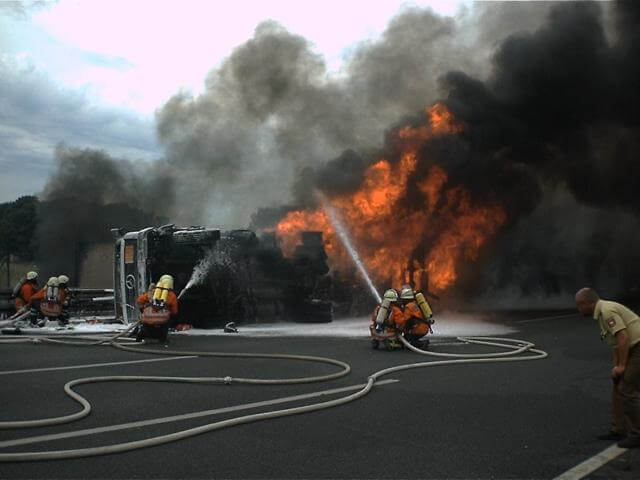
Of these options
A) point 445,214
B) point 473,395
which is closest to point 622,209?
point 445,214

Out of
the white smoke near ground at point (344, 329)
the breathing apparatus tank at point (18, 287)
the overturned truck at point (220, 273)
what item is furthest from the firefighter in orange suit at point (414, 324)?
the breathing apparatus tank at point (18, 287)

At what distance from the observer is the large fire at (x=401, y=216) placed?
71.1 feet

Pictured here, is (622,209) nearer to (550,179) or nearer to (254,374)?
(550,179)

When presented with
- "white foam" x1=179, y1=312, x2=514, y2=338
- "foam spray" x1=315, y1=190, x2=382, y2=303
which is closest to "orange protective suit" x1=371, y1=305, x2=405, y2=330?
"white foam" x1=179, y1=312, x2=514, y2=338

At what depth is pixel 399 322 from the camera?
39.0ft

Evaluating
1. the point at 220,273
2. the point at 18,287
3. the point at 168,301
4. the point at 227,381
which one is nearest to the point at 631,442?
the point at 227,381

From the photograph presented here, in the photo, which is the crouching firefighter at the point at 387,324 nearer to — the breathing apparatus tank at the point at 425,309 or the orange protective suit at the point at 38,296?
the breathing apparatus tank at the point at 425,309

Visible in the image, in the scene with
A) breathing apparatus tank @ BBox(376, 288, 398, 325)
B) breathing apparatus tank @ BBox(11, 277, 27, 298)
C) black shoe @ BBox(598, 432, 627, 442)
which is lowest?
black shoe @ BBox(598, 432, 627, 442)

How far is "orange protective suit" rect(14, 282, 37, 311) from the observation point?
16.7 metres

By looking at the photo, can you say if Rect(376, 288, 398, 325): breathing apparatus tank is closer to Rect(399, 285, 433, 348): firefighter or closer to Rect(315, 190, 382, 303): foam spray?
Rect(399, 285, 433, 348): firefighter

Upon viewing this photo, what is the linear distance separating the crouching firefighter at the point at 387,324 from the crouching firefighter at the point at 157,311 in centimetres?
417

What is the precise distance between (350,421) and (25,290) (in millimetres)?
13533

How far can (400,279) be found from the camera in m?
22.3

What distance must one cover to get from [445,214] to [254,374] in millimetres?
15160
